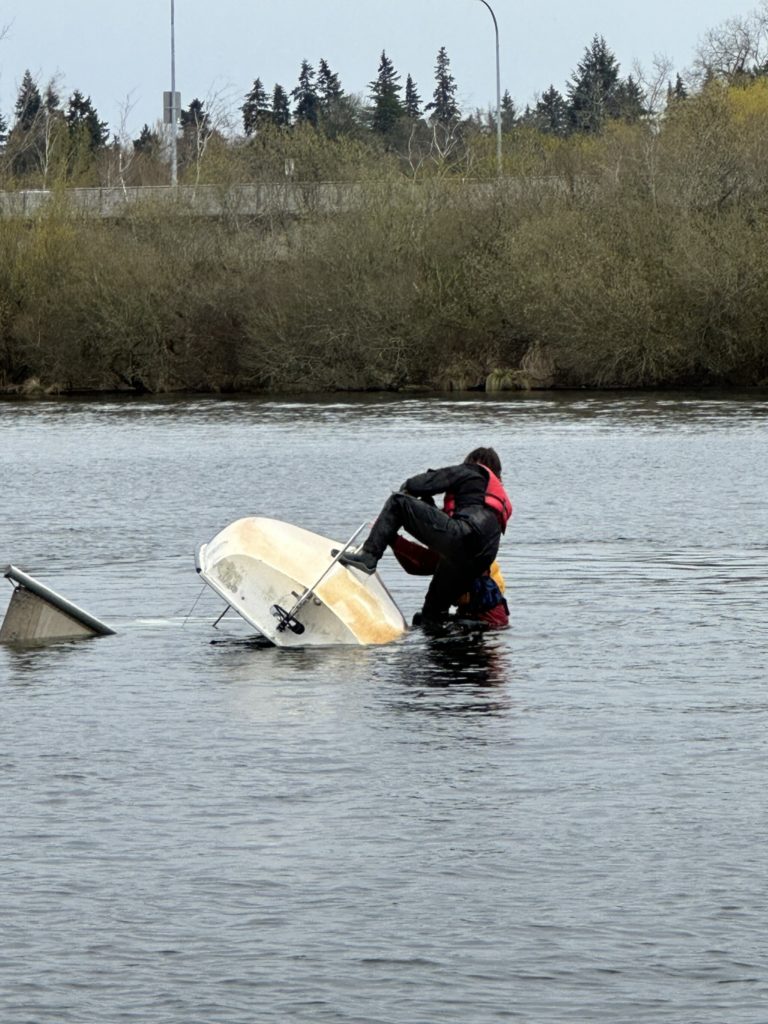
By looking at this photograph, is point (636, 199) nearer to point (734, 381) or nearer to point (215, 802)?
point (734, 381)

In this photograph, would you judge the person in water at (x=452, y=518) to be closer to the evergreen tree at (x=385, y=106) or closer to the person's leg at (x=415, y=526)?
the person's leg at (x=415, y=526)

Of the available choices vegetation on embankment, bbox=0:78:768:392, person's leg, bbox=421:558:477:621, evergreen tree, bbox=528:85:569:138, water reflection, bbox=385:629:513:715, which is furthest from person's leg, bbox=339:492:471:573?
evergreen tree, bbox=528:85:569:138

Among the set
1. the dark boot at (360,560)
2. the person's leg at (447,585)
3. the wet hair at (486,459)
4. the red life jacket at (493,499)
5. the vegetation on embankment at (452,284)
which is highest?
the vegetation on embankment at (452,284)

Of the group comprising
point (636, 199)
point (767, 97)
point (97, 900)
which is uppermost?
point (767, 97)

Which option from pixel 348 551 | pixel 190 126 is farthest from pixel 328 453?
pixel 190 126

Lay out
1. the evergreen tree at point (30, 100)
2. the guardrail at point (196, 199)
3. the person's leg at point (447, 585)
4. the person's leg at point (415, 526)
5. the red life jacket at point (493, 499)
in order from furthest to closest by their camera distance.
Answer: the evergreen tree at point (30, 100) < the guardrail at point (196, 199) < the person's leg at point (447, 585) < the red life jacket at point (493, 499) < the person's leg at point (415, 526)

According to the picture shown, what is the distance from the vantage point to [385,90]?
6762 inches

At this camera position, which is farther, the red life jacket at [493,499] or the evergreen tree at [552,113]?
the evergreen tree at [552,113]

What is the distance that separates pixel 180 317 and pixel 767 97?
1408 inches

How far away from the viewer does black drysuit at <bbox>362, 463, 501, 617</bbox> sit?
14.5 m

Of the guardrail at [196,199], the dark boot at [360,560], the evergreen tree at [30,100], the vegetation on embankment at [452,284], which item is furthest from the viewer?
the evergreen tree at [30,100]

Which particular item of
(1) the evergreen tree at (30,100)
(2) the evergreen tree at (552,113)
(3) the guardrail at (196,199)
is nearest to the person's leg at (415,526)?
(3) the guardrail at (196,199)

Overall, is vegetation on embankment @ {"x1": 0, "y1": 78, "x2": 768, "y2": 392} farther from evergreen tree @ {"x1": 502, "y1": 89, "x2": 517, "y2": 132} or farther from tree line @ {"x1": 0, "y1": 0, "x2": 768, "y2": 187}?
evergreen tree @ {"x1": 502, "y1": 89, "x2": 517, "y2": 132}

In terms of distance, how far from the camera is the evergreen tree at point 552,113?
172500 millimetres
